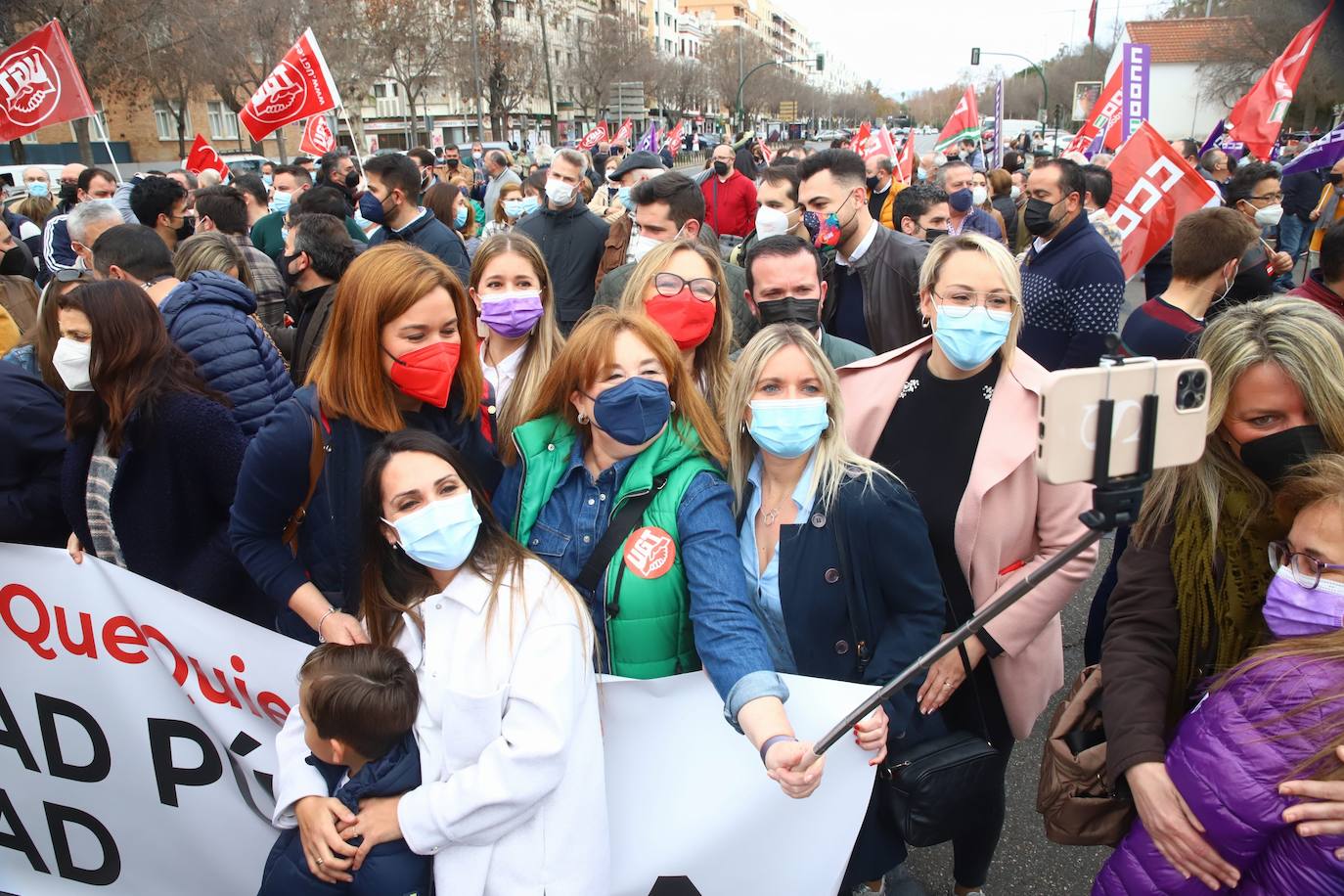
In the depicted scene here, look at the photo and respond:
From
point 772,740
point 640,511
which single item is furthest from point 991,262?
point 772,740

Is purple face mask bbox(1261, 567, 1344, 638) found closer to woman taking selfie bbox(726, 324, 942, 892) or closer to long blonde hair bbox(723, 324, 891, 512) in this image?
woman taking selfie bbox(726, 324, 942, 892)

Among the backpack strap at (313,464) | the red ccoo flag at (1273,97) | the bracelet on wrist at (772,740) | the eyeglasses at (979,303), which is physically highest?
the red ccoo flag at (1273,97)

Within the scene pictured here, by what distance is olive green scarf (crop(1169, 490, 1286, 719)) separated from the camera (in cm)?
188

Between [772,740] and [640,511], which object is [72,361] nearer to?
[640,511]

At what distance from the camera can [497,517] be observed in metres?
2.27

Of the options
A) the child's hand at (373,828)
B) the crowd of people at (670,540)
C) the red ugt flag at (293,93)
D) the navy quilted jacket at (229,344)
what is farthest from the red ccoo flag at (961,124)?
the child's hand at (373,828)

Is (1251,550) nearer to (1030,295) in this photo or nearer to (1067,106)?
(1030,295)

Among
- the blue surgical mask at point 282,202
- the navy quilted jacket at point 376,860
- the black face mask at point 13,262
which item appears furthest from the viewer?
the blue surgical mask at point 282,202

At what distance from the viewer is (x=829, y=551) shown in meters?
2.11

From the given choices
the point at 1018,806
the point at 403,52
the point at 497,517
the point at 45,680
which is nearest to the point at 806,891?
the point at 497,517

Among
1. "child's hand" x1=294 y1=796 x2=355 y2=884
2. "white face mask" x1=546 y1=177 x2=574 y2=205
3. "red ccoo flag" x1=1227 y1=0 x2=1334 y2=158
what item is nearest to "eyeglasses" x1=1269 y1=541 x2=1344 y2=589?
"child's hand" x1=294 y1=796 x2=355 y2=884

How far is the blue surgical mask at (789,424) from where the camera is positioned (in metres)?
2.15

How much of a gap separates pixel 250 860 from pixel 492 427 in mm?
1482

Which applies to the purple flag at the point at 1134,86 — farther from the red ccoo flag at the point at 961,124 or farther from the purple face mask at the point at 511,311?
the purple face mask at the point at 511,311
